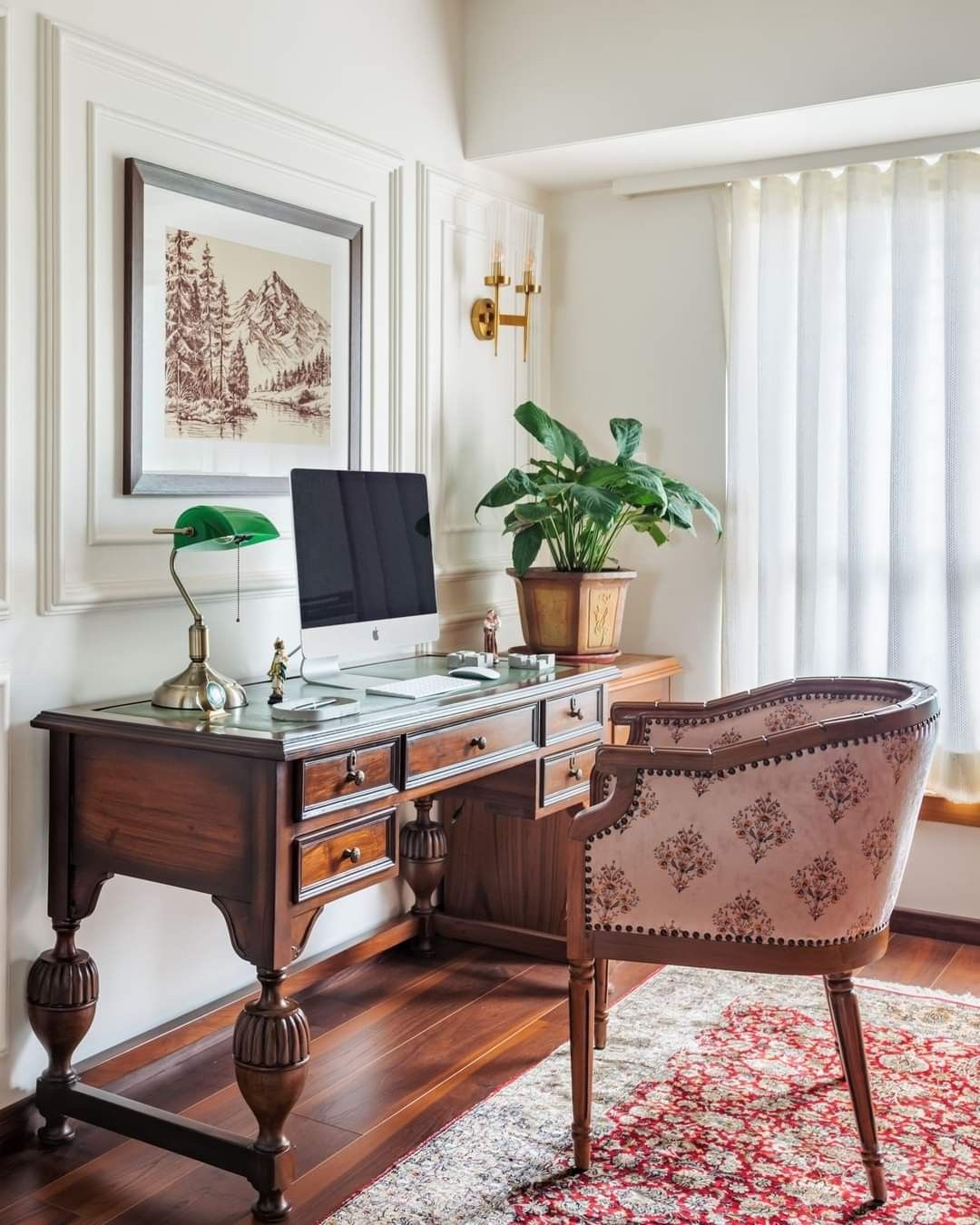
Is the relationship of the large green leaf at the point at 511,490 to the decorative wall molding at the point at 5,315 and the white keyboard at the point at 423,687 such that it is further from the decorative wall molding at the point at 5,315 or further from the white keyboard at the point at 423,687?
the decorative wall molding at the point at 5,315

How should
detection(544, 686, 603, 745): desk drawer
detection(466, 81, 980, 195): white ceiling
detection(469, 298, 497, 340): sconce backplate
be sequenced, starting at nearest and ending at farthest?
detection(544, 686, 603, 745): desk drawer → detection(466, 81, 980, 195): white ceiling → detection(469, 298, 497, 340): sconce backplate

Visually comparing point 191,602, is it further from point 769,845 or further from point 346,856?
point 769,845

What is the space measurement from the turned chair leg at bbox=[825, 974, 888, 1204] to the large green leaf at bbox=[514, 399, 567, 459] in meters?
1.71

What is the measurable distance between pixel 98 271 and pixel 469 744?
119 cm

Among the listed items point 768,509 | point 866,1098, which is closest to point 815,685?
point 866,1098

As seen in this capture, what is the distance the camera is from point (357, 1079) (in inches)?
104

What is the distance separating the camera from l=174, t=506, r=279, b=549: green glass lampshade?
7.76 ft

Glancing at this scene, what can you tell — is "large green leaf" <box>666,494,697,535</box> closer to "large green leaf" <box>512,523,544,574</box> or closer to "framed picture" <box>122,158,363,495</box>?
"large green leaf" <box>512,523,544,574</box>

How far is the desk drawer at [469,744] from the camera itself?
8.00 ft

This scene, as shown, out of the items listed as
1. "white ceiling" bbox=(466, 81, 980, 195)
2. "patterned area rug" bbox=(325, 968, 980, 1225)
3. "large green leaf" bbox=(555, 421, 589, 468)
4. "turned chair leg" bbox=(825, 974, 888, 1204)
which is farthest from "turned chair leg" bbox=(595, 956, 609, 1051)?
"white ceiling" bbox=(466, 81, 980, 195)

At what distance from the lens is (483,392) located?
371 centimetres

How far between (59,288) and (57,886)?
112 cm

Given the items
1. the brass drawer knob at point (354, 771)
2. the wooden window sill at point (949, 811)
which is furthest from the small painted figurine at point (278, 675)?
the wooden window sill at point (949, 811)

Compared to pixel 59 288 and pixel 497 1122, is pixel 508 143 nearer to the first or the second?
pixel 59 288
